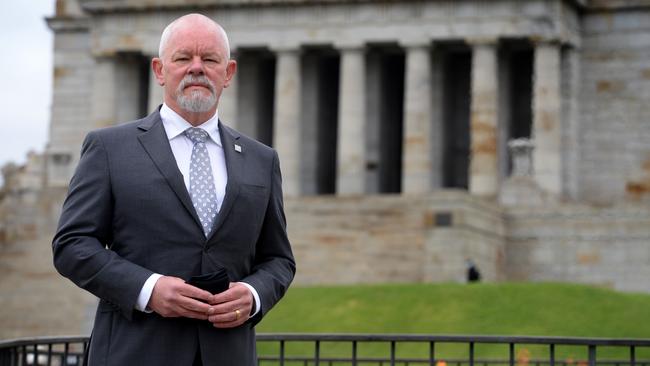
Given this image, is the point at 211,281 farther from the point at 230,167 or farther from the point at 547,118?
the point at 547,118

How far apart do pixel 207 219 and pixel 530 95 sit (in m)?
62.2

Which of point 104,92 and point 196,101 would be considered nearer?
point 196,101

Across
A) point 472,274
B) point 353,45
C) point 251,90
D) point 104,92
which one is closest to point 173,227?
point 472,274

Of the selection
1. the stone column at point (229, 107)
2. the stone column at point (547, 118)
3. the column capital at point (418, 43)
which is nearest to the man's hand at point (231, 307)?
the stone column at point (547, 118)

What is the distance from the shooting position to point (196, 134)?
31.5ft

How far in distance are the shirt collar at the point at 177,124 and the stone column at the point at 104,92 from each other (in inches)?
2384

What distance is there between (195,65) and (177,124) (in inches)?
17.9

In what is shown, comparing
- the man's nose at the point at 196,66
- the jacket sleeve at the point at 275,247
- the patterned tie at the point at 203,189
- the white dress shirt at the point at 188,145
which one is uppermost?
the man's nose at the point at 196,66

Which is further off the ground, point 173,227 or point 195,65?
point 195,65

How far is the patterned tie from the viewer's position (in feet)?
30.8

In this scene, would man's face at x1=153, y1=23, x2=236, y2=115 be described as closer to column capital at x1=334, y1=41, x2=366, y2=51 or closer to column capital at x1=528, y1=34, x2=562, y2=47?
column capital at x1=528, y1=34, x2=562, y2=47

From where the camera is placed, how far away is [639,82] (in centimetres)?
6675

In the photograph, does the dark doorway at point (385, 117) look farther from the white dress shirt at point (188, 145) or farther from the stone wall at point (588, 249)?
the white dress shirt at point (188, 145)

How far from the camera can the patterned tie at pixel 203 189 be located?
938 cm
